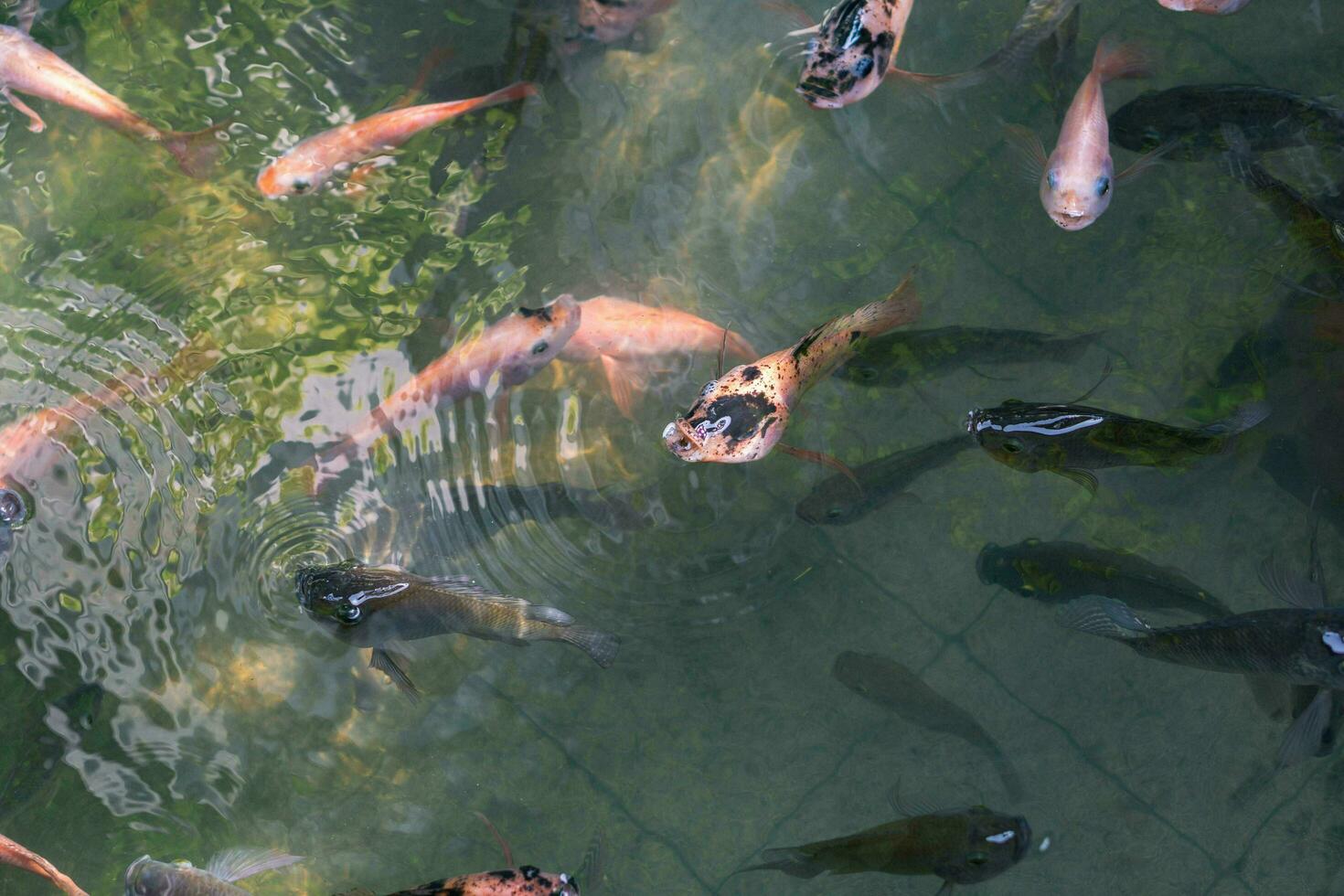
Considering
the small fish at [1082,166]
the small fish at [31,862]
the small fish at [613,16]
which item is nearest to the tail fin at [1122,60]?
the small fish at [1082,166]

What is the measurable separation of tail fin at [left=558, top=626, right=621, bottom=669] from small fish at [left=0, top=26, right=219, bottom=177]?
2303mm

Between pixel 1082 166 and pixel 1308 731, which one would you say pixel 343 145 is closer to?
pixel 1082 166

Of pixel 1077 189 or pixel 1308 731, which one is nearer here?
pixel 1077 189

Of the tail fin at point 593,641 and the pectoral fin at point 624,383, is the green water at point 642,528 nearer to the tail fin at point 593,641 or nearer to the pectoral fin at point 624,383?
the pectoral fin at point 624,383

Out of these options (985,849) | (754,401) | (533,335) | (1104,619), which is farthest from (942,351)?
(985,849)

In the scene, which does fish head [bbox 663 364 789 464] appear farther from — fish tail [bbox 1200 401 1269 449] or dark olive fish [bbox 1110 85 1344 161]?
dark olive fish [bbox 1110 85 1344 161]

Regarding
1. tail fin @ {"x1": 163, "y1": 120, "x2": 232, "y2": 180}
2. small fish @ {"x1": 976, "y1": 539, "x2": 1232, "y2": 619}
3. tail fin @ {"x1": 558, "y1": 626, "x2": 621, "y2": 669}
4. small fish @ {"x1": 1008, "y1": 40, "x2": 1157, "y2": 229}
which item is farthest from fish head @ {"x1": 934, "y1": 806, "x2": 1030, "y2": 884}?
tail fin @ {"x1": 163, "y1": 120, "x2": 232, "y2": 180}

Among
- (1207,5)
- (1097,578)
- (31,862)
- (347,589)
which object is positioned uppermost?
(1207,5)

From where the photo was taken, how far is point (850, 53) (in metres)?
3.61

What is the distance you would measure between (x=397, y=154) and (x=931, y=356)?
2.14 meters

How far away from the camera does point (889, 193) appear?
421cm

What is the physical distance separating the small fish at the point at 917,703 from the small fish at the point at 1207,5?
2395mm

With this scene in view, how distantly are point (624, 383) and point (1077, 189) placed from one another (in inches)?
65.1

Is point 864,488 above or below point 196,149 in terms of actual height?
below
